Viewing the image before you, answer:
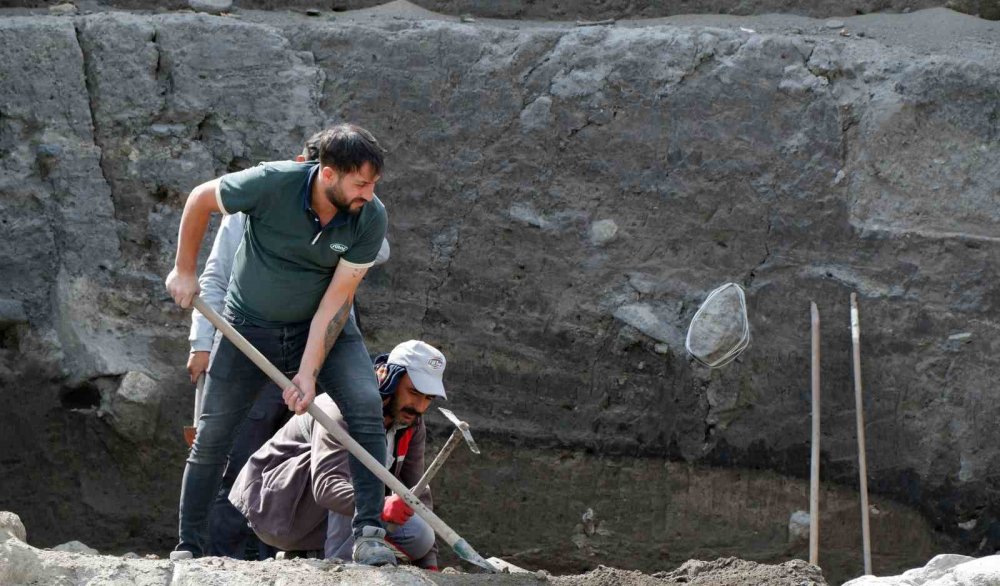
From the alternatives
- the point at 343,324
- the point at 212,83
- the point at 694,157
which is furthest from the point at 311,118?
the point at 343,324

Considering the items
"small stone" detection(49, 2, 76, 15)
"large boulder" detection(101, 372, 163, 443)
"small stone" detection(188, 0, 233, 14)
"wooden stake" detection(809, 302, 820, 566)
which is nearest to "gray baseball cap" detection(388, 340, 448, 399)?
"wooden stake" detection(809, 302, 820, 566)

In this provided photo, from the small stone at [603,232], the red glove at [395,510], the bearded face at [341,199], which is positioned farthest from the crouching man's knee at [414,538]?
the small stone at [603,232]

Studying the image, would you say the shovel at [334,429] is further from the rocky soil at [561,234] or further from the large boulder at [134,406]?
the large boulder at [134,406]

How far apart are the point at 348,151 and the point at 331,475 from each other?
3.30 ft

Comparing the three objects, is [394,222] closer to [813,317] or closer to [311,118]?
[311,118]

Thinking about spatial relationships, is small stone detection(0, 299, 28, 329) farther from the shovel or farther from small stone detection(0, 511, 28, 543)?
small stone detection(0, 511, 28, 543)

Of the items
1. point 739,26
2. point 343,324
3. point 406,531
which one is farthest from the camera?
point 739,26

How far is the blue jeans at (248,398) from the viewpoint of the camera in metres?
3.84

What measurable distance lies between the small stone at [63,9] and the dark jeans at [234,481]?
2.26 m

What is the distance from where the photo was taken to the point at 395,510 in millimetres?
4012

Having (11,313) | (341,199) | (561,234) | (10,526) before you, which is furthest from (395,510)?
(11,313)

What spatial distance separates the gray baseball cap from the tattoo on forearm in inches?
12.4

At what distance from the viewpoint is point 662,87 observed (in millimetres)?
5723

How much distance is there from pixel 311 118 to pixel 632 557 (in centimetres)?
234
